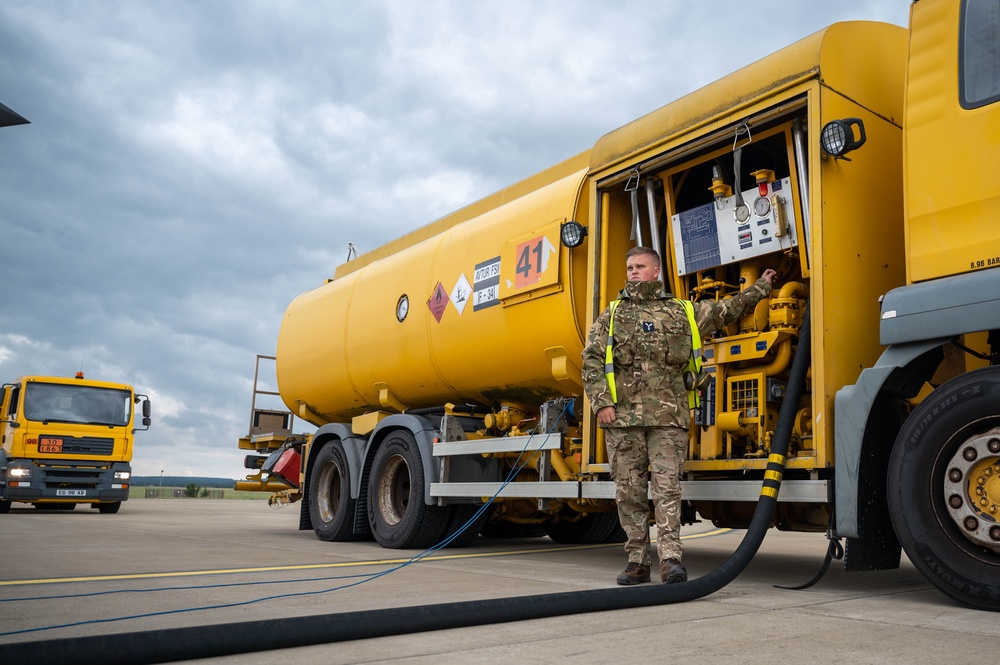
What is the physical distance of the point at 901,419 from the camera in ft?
Result: 15.8

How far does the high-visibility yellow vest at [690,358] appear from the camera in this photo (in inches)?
210

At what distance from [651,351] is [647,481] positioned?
821mm

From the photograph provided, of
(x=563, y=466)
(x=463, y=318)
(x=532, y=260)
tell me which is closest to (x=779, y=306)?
(x=563, y=466)

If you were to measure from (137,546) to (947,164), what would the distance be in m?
7.32

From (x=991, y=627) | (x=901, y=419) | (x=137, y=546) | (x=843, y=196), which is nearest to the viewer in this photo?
(x=991, y=627)

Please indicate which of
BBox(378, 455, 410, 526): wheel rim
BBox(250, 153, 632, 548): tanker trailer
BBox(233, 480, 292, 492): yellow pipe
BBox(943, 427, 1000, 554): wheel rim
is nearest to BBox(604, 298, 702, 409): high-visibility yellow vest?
BBox(250, 153, 632, 548): tanker trailer

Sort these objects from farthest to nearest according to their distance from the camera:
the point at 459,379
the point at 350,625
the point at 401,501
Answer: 1. the point at 401,501
2. the point at 459,379
3. the point at 350,625

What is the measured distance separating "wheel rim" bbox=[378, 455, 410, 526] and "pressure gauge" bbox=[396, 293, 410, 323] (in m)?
1.46

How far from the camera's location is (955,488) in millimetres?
4137

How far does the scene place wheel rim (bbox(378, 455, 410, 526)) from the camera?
8.74m

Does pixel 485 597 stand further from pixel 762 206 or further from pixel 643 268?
pixel 762 206

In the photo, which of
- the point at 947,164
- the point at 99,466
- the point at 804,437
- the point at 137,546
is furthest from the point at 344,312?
the point at 99,466

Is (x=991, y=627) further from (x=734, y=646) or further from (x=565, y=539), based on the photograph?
(x=565, y=539)

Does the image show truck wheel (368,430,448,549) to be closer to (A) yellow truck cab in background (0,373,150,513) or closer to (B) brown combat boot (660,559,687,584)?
(B) brown combat boot (660,559,687,584)
